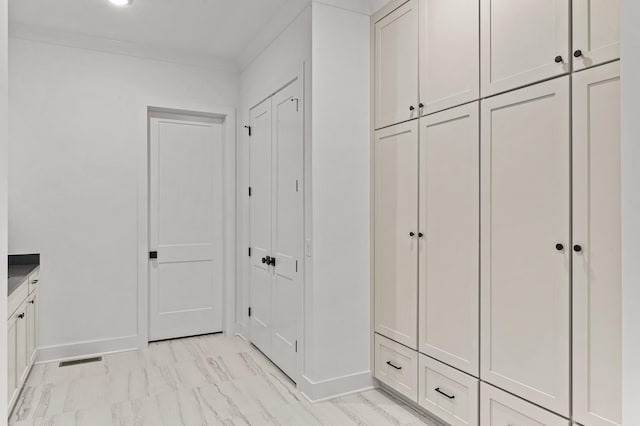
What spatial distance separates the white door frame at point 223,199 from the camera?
3.74 m

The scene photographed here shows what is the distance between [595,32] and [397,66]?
1197 mm

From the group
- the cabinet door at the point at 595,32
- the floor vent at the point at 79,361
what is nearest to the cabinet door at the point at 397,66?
the cabinet door at the point at 595,32

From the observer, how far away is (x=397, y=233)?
265 cm

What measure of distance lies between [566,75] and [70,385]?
3.51 m

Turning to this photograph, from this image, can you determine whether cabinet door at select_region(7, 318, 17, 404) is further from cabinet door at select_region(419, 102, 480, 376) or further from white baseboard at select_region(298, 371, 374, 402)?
cabinet door at select_region(419, 102, 480, 376)

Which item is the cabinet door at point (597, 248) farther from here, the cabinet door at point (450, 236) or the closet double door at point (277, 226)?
the closet double door at point (277, 226)

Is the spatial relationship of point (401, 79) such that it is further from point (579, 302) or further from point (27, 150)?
point (27, 150)

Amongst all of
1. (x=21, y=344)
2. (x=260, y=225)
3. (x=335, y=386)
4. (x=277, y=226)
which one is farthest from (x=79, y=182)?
(x=335, y=386)

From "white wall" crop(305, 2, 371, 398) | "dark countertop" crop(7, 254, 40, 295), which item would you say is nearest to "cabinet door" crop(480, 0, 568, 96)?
"white wall" crop(305, 2, 371, 398)

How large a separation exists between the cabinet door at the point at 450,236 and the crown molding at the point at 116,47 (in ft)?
7.95

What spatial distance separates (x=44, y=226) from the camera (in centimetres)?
342

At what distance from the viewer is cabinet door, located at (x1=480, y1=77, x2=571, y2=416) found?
172 centimetres

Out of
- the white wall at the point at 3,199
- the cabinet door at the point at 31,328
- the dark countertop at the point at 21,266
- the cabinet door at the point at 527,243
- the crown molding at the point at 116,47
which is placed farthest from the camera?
the crown molding at the point at 116,47

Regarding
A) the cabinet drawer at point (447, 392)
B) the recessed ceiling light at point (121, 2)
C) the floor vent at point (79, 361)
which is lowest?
the floor vent at point (79, 361)
